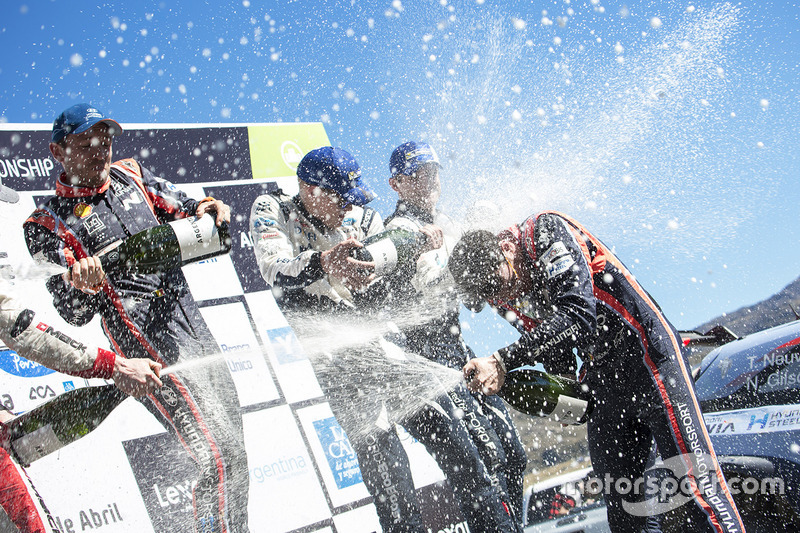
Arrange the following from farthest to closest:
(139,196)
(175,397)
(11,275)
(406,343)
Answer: (11,275)
(406,343)
(139,196)
(175,397)

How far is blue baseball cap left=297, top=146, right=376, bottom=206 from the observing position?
11.2 ft

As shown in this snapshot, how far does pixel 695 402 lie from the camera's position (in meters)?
2.56

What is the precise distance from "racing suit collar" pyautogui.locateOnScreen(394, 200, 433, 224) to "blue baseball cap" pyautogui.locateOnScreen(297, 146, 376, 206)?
0.31 m

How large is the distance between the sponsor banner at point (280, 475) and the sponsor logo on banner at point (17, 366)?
1445 millimetres

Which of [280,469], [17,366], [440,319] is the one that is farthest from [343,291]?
[17,366]

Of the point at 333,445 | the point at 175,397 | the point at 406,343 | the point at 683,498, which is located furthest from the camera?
the point at 333,445

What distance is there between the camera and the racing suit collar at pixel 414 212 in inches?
146

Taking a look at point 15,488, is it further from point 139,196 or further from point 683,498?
point 683,498

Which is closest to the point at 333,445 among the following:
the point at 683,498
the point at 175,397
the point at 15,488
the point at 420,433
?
the point at 420,433

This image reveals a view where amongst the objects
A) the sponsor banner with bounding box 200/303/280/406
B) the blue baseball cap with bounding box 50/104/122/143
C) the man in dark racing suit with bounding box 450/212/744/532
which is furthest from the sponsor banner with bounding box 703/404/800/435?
the blue baseball cap with bounding box 50/104/122/143

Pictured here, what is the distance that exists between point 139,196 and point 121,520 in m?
2.09

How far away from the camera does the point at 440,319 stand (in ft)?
11.4

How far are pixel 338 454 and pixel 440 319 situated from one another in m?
1.80

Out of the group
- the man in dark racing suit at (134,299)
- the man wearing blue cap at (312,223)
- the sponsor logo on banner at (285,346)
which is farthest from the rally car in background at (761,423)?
the sponsor logo on banner at (285,346)
